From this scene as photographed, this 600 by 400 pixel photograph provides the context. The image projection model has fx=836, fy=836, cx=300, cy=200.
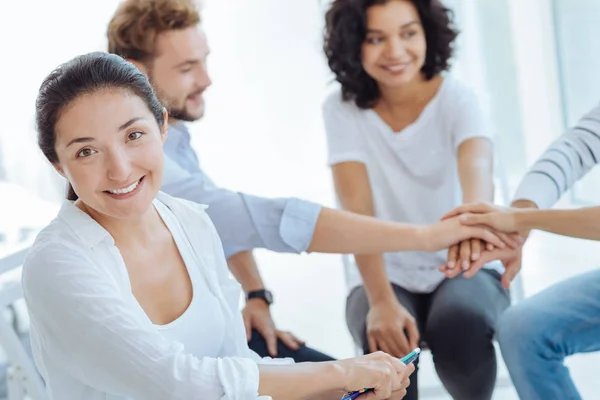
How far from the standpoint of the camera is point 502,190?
2396 mm

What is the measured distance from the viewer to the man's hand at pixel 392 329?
179 cm

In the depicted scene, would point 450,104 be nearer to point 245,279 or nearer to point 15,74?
point 245,279

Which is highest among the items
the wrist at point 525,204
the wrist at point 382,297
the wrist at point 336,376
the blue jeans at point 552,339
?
the wrist at point 525,204

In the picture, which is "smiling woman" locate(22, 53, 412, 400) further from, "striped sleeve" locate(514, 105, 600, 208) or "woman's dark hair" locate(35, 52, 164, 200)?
"striped sleeve" locate(514, 105, 600, 208)

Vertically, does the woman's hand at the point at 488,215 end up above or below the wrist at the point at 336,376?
above

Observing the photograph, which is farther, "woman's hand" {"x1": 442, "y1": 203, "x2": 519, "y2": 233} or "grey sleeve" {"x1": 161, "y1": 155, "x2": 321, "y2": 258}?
"woman's hand" {"x1": 442, "y1": 203, "x2": 519, "y2": 233}

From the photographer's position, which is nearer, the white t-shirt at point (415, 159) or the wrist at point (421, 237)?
the wrist at point (421, 237)

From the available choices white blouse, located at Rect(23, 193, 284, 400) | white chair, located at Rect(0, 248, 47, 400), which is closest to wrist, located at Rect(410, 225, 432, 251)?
white blouse, located at Rect(23, 193, 284, 400)

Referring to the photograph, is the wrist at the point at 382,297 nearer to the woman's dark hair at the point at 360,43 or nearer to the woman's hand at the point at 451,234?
the woman's hand at the point at 451,234

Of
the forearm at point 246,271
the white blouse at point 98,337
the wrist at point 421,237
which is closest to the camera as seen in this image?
the white blouse at point 98,337

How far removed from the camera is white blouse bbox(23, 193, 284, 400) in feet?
3.78

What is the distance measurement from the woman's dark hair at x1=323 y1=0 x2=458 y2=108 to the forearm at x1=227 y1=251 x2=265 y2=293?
48 centimetres

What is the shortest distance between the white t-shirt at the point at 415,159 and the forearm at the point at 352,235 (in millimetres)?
304

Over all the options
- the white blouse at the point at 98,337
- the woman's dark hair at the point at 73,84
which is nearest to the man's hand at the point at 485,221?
the white blouse at the point at 98,337
